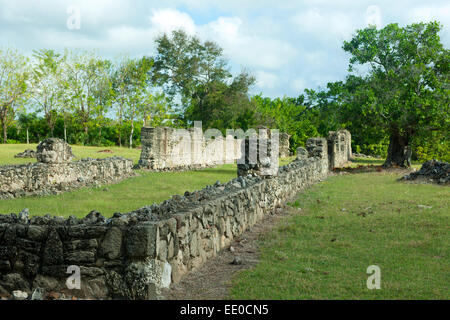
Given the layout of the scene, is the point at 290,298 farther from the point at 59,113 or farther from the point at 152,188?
the point at 59,113

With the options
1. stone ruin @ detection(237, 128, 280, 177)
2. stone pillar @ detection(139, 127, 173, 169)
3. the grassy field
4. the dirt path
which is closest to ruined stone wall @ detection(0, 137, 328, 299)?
the dirt path

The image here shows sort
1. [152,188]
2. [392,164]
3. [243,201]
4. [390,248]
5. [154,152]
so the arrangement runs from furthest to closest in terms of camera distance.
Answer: [392,164], [154,152], [152,188], [243,201], [390,248]

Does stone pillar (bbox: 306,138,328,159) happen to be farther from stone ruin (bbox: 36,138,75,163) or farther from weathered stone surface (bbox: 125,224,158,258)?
weathered stone surface (bbox: 125,224,158,258)

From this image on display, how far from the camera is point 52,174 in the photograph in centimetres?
1452

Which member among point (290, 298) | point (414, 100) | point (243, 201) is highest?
point (414, 100)

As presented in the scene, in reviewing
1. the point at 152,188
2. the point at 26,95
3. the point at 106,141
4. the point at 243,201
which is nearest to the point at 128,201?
the point at 152,188

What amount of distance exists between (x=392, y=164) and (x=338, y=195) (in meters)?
11.6

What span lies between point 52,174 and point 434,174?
13.1 metres

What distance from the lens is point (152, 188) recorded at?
15.0 meters

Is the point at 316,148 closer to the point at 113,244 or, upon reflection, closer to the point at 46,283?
the point at 113,244

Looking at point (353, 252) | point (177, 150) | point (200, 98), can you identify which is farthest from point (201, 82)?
point (353, 252)

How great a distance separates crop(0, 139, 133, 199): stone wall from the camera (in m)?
13.2

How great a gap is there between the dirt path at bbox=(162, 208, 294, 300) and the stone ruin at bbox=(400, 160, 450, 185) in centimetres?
1069
